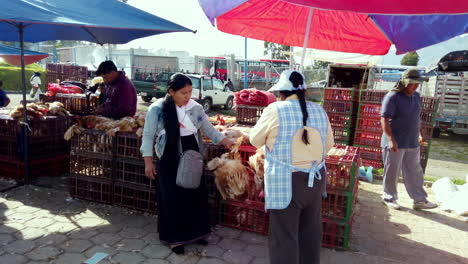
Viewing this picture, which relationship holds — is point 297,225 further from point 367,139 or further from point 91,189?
point 367,139

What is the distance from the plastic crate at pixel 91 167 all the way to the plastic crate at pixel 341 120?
4915 mm

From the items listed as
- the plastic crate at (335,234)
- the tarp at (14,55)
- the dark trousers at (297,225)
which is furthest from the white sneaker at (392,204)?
the tarp at (14,55)

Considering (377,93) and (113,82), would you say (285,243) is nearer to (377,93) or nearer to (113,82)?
(113,82)

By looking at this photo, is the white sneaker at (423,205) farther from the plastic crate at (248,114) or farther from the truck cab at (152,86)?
the truck cab at (152,86)

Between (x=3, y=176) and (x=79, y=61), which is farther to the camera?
(x=79, y=61)

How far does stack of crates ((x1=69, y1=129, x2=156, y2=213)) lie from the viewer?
441 cm

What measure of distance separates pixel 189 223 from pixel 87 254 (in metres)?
1.05

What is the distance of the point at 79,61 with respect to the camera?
29781 millimetres

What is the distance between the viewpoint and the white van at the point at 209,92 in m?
16.6

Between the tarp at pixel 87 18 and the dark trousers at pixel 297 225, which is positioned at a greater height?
the tarp at pixel 87 18

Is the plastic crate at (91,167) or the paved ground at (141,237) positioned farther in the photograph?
the plastic crate at (91,167)

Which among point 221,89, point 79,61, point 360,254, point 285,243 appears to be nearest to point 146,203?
point 285,243

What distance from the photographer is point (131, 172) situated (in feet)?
14.6

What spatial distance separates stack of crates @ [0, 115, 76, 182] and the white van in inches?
417
